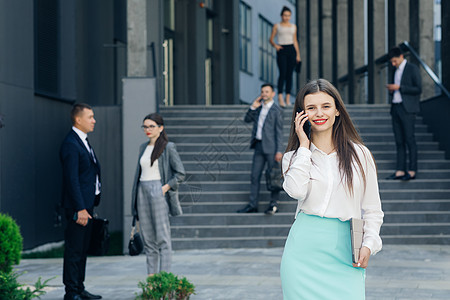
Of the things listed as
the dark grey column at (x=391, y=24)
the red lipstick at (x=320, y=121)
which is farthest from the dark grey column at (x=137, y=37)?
the red lipstick at (x=320, y=121)

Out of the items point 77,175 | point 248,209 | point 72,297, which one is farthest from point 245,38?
point 72,297

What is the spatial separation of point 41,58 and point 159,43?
15.2 ft

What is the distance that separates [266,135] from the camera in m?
11.5

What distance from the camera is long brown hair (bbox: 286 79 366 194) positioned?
145 inches

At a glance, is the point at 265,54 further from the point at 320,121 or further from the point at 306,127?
the point at 320,121

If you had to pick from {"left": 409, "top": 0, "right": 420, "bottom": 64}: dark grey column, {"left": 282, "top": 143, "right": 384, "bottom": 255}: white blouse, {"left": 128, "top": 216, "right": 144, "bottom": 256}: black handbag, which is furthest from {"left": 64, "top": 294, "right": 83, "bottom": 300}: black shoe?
{"left": 409, "top": 0, "right": 420, "bottom": 64}: dark grey column

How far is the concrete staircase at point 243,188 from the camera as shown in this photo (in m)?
11.5

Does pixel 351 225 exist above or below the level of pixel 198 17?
below

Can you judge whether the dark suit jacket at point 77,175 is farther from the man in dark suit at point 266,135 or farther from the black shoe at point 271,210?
the black shoe at point 271,210

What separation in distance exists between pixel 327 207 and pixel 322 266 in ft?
0.94

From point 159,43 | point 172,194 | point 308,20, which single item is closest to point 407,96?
point 172,194

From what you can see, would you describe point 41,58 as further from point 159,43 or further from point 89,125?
point 89,125

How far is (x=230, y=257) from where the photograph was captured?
10.4 meters

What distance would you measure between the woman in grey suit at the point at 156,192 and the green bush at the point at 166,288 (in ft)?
2.89
